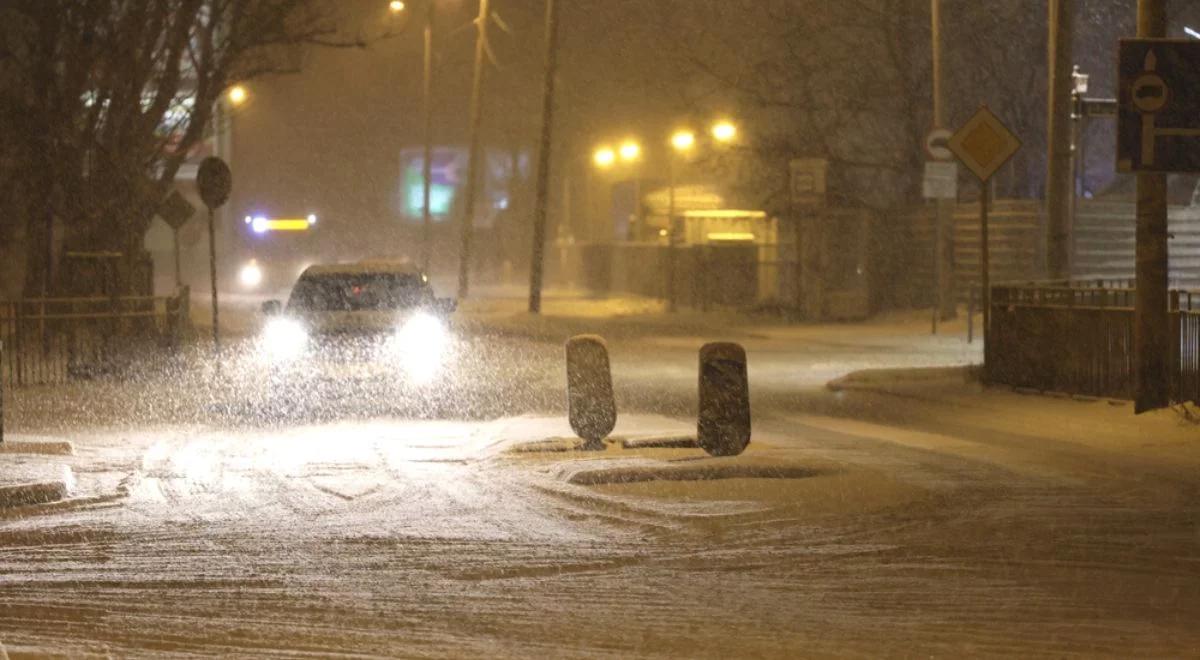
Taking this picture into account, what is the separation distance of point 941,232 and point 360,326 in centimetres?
1728

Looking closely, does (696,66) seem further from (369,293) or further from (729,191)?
(369,293)

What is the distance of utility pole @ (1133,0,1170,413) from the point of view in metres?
16.0

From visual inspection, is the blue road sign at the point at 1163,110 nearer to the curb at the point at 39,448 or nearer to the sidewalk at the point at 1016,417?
the sidewalk at the point at 1016,417

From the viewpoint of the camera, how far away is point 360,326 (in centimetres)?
2159

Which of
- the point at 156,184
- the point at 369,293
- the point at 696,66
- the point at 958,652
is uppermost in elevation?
the point at 696,66

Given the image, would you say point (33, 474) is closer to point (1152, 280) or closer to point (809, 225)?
point (1152, 280)

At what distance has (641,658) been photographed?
7.14 m

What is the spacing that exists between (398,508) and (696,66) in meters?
33.4

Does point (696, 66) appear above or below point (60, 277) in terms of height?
→ above

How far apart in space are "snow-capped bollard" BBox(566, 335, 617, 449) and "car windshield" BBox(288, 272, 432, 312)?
8.20 meters

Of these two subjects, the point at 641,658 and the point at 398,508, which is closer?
the point at 641,658

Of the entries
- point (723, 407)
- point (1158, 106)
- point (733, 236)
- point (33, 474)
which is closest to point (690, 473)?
point (723, 407)

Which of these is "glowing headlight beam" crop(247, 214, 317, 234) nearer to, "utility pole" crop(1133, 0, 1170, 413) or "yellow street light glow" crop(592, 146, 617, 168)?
"yellow street light glow" crop(592, 146, 617, 168)

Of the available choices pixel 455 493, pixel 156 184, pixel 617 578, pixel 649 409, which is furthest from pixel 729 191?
pixel 617 578
